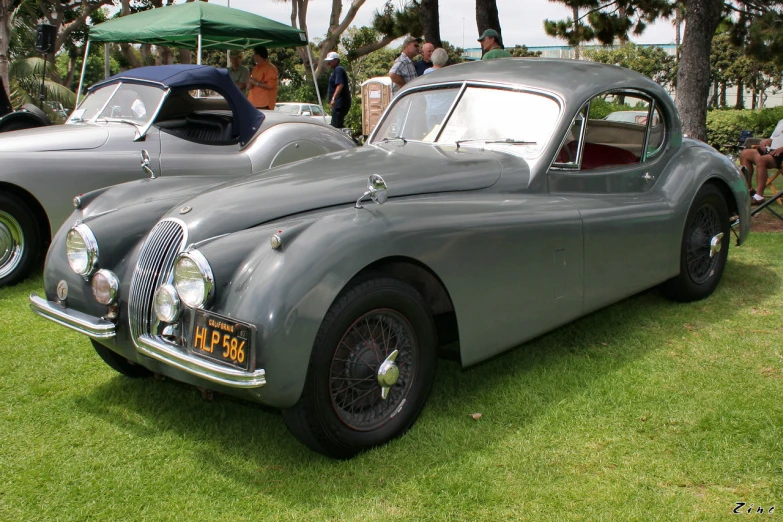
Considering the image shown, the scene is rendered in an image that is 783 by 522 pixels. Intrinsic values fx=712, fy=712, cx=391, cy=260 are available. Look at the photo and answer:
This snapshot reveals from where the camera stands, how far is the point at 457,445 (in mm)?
2982

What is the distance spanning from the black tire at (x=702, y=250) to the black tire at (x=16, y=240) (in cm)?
460

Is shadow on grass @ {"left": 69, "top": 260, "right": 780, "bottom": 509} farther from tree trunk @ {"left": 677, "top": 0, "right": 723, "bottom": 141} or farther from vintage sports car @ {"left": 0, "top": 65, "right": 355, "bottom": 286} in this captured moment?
tree trunk @ {"left": 677, "top": 0, "right": 723, "bottom": 141}

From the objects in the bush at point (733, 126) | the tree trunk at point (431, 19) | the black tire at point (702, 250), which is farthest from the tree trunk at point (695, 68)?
the bush at point (733, 126)

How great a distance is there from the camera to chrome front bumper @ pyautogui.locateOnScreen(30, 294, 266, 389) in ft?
8.16

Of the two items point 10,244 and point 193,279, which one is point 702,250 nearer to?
point 193,279

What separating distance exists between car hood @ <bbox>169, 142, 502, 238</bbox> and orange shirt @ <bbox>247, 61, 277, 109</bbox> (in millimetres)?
5637

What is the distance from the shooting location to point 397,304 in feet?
9.41

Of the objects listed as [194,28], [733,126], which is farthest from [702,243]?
[733,126]

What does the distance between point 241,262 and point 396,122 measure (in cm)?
208

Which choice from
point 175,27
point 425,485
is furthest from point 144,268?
point 175,27

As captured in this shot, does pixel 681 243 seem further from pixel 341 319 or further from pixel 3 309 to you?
pixel 3 309

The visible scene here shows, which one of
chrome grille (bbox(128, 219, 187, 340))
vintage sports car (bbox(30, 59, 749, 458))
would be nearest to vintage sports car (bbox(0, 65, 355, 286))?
vintage sports car (bbox(30, 59, 749, 458))

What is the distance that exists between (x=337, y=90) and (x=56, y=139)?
18.4 feet

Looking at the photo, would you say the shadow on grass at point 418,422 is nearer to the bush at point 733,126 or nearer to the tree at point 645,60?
the bush at point 733,126
